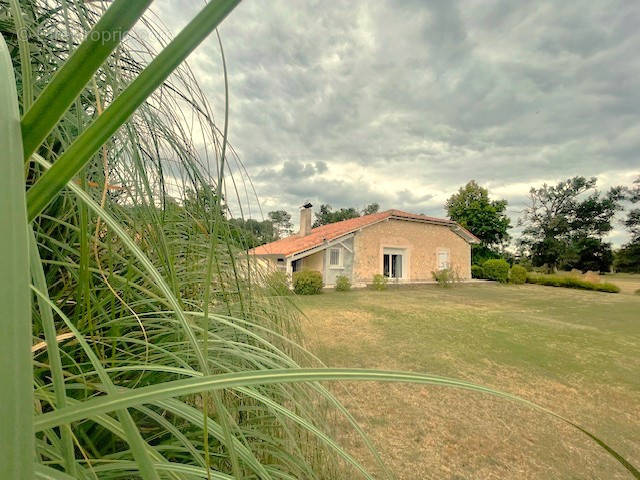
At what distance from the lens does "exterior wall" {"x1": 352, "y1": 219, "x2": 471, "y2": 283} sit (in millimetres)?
15180

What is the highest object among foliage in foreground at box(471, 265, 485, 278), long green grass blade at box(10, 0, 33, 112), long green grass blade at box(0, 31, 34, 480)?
long green grass blade at box(10, 0, 33, 112)

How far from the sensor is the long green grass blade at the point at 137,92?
0.20m

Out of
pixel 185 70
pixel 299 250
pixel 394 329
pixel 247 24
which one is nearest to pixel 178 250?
pixel 185 70

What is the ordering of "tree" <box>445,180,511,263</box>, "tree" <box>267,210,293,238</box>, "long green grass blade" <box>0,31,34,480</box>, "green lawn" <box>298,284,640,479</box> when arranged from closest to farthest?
"long green grass blade" <box>0,31,34,480</box>, "tree" <box>267,210,293,238</box>, "green lawn" <box>298,284,640,479</box>, "tree" <box>445,180,511,263</box>

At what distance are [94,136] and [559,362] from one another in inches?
249

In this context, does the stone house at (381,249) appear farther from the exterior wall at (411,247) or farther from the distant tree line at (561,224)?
the distant tree line at (561,224)

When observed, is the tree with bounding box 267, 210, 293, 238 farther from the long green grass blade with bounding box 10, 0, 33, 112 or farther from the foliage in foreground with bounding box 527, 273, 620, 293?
the foliage in foreground with bounding box 527, 273, 620, 293

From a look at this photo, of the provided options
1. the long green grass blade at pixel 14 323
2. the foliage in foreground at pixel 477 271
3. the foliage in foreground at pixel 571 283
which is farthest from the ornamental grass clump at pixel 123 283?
the foliage in foreground at pixel 477 271

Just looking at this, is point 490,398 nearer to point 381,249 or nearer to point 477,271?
point 381,249

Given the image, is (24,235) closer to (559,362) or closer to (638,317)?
(559,362)

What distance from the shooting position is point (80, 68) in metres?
0.18

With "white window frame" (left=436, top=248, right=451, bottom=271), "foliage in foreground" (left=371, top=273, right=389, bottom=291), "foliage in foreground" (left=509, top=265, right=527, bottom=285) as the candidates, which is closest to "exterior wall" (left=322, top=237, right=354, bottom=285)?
"foliage in foreground" (left=371, top=273, right=389, bottom=291)

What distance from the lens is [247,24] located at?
81 cm

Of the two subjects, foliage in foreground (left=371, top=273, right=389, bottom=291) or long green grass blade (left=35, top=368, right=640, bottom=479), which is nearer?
long green grass blade (left=35, top=368, right=640, bottom=479)
